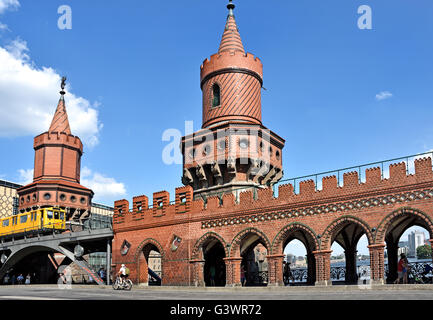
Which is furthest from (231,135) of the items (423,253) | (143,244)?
(423,253)

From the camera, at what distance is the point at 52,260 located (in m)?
36.6

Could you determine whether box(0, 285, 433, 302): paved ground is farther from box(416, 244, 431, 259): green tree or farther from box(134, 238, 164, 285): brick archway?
box(416, 244, 431, 259): green tree

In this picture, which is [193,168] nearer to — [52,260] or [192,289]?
[192,289]

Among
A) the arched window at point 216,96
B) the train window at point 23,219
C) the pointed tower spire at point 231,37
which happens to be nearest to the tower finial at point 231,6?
the pointed tower spire at point 231,37

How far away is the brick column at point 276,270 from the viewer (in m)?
21.2

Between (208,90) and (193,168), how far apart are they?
5.22 metres

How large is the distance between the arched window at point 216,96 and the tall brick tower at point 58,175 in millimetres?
16798

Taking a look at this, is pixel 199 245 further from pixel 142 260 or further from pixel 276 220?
pixel 276 220

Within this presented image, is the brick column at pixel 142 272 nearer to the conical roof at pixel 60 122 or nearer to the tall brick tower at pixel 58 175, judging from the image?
the tall brick tower at pixel 58 175

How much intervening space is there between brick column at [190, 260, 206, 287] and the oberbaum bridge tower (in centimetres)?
5

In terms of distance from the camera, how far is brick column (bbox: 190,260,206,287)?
23.6 metres

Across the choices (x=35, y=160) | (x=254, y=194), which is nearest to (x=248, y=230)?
(x=254, y=194)

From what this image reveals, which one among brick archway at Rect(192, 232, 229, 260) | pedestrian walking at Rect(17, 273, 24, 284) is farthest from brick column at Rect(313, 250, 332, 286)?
pedestrian walking at Rect(17, 273, 24, 284)
